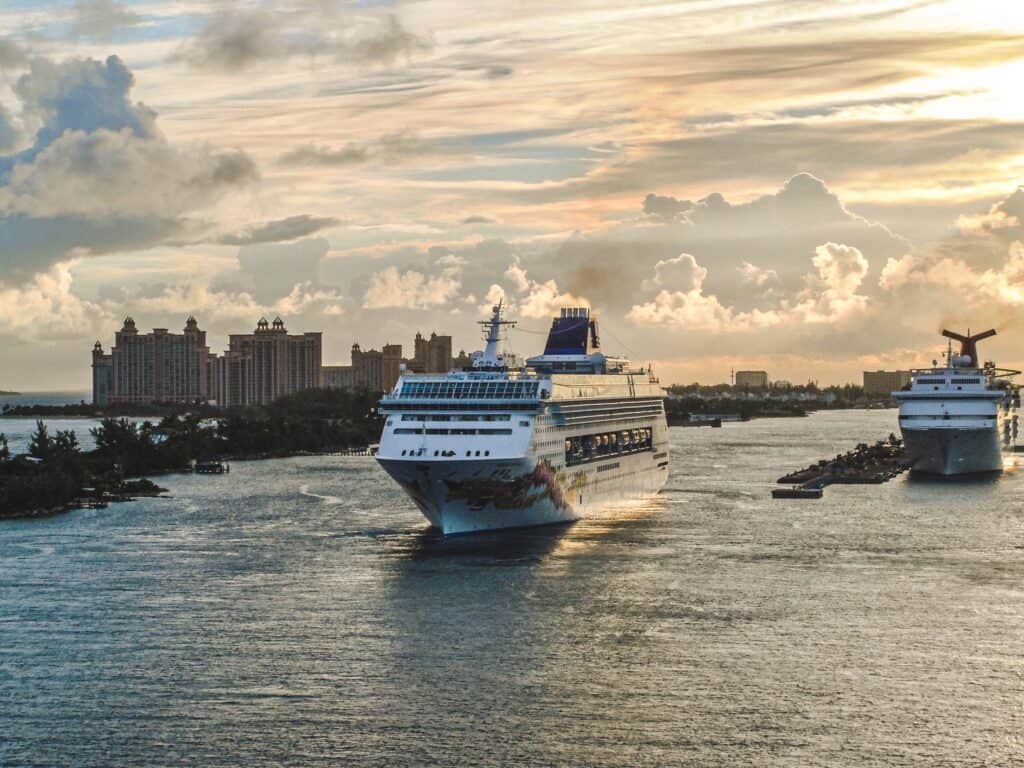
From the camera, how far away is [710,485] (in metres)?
70.4

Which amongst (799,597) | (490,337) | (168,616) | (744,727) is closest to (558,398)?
(490,337)

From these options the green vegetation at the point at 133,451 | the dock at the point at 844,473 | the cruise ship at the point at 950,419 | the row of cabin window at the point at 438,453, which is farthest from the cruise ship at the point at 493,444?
the cruise ship at the point at 950,419

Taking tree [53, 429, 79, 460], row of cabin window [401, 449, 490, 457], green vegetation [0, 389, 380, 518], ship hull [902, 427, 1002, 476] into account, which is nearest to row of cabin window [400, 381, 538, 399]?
row of cabin window [401, 449, 490, 457]

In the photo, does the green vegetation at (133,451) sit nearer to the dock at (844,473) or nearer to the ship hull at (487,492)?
the ship hull at (487,492)

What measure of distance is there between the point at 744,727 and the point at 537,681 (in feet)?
15.2

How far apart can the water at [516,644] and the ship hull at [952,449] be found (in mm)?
20541

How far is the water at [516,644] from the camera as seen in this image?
970 inches

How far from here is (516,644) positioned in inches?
1235

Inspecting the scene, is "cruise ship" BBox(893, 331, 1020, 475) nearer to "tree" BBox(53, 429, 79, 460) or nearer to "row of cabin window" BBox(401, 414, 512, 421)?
"row of cabin window" BBox(401, 414, 512, 421)

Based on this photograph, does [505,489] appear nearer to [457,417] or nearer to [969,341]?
[457,417]

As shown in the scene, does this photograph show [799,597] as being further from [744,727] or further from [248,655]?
[248,655]

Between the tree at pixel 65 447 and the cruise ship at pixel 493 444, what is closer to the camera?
A: the cruise ship at pixel 493 444

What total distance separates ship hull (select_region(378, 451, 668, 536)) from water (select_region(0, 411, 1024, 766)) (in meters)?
0.90

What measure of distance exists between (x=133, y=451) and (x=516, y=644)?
199 feet
